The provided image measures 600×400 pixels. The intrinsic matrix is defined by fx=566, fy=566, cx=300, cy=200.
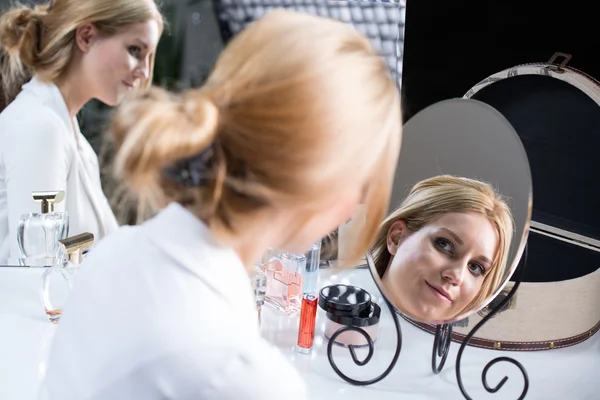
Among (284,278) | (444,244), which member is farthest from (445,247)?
(284,278)

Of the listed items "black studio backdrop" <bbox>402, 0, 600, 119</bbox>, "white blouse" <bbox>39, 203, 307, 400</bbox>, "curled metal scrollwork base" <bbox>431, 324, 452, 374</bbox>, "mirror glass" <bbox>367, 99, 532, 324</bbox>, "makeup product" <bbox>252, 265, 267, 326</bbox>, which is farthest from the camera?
"black studio backdrop" <bbox>402, 0, 600, 119</bbox>

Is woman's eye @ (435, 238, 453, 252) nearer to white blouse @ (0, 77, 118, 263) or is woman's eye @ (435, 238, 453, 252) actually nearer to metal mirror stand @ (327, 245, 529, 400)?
metal mirror stand @ (327, 245, 529, 400)

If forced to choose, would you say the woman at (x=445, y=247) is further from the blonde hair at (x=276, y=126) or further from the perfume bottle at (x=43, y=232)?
the perfume bottle at (x=43, y=232)

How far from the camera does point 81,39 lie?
1.02 meters

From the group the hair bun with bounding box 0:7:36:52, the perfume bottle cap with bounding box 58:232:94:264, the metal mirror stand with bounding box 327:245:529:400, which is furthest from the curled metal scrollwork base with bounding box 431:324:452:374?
the hair bun with bounding box 0:7:36:52

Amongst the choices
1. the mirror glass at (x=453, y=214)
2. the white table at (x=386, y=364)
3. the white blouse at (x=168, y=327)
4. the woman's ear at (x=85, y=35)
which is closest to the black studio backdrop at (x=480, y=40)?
the mirror glass at (x=453, y=214)

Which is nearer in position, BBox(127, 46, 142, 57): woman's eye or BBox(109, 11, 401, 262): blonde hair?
BBox(109, 11, 401, 262): blonde hair

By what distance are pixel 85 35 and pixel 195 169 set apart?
699 millimetres

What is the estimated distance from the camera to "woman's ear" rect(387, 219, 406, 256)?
81 centimetres

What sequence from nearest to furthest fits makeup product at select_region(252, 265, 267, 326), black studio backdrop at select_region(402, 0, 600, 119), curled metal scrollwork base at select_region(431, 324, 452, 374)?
curled metal scrollwork base at select_region(431, 324, 452, 374) → makeup product at select_region(252, 265, 267, 326) → black studio backdrop at select_region(402, 0, 600, 119)

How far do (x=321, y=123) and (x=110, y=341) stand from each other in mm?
226

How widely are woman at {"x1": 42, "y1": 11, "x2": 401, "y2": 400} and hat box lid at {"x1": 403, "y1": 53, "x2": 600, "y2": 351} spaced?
0.48 meters

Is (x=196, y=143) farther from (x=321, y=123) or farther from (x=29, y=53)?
(x=29, y=53)

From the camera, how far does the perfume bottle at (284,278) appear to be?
1.02 meters
